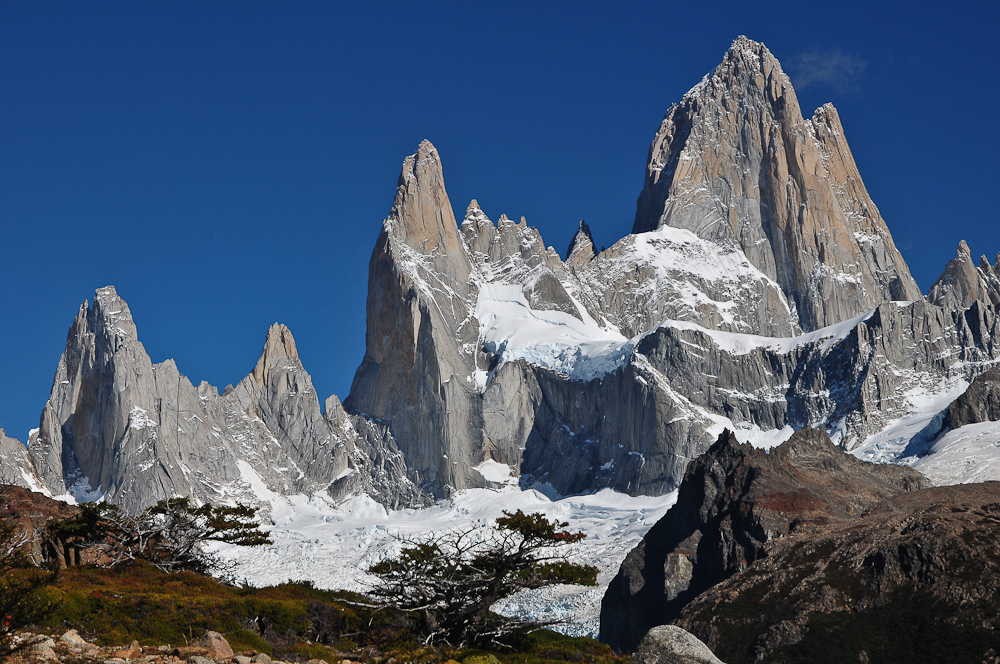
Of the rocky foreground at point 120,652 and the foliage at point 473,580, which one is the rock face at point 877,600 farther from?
the rocky foreground at point 120,652

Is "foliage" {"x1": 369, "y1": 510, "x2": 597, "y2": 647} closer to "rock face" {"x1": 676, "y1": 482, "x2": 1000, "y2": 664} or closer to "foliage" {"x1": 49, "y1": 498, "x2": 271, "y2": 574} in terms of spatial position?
"foliage" {"x1": 49, "y1": 498, "x2": 271, "y2": 574}

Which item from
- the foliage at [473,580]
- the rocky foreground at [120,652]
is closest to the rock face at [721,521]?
the foliage at [473,580]

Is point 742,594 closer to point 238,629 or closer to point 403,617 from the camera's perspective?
point 403,617

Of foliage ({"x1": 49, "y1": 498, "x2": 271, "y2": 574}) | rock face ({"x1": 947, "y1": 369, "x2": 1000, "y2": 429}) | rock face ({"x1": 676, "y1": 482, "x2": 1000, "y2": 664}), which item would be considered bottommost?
rock face ({"x1": 676, "y1": 482, "x2": 1000, "y2": 664})

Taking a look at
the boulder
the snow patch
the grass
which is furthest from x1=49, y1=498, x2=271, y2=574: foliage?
the snow patch

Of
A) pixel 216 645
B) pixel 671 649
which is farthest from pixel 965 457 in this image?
pixel 216 645

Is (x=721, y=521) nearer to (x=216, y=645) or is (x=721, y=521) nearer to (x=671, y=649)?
(x=671, y=649)

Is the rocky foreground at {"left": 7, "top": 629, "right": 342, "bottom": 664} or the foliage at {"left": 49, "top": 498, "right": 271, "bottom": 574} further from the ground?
the foliage at {"left": 49, "top": 498, "right": 271, "bottom": 574}

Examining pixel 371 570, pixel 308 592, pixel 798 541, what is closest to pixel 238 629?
pixel 371 570
